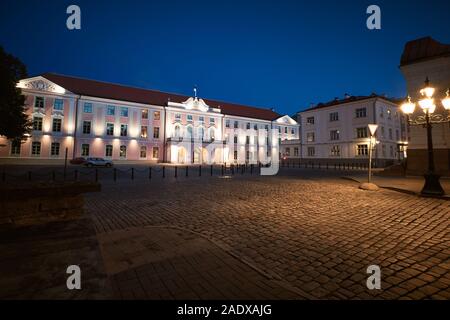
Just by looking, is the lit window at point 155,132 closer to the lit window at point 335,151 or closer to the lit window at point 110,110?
the lit window at point 110,110

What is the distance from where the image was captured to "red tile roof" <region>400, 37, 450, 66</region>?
49.6 ft

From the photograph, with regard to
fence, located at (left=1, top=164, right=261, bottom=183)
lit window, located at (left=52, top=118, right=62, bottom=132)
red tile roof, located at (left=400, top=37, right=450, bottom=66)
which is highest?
red tile roof, located at (left=400, top=37, right=450, bottom=66)

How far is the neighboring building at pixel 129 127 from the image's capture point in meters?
33.6

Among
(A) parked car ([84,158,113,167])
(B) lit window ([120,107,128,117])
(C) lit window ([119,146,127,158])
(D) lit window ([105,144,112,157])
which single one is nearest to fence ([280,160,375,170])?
(A) parked car ([84,158,113,167])

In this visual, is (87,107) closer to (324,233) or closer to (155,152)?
(155,152)

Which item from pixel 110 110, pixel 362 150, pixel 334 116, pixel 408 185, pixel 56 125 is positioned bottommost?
pixel 408 185

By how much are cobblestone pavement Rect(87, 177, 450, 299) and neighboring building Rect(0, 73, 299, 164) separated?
34.6 meters

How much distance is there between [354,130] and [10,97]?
149 feet

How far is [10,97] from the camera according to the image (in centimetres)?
2159

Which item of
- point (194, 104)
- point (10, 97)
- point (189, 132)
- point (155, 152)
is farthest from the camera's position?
point (194, 104)

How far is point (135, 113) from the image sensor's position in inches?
1596

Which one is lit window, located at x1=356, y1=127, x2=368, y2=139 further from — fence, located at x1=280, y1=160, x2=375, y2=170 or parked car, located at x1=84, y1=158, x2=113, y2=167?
parked car, located at x1=84, y1=158, x2=113, y2=167

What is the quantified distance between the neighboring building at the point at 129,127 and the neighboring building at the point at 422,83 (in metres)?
35.0

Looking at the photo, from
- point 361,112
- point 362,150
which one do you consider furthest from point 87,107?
point 362,150
